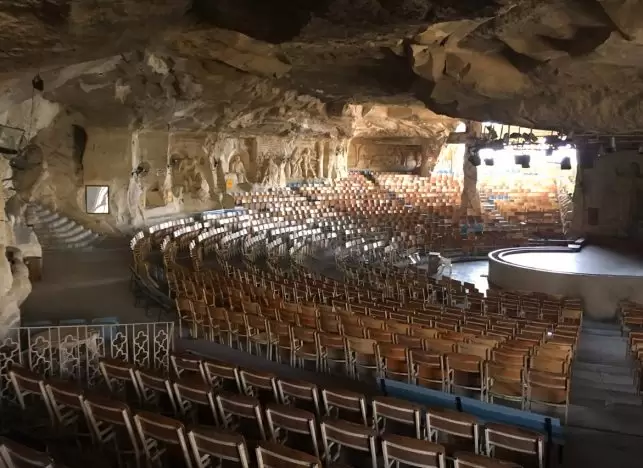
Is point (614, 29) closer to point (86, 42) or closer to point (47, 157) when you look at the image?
point (86, 42)

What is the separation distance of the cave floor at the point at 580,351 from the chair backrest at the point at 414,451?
2214 millimetres

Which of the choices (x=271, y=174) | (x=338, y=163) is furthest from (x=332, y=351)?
(x=338, y=163)

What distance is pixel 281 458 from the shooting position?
A: 423cm

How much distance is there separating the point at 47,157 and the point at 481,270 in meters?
A: 15.2

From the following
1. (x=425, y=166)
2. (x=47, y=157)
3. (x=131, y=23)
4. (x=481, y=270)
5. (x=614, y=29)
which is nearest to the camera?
(x=131, y=23)

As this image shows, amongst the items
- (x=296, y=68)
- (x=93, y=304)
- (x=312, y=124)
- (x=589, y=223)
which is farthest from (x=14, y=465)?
(x=312, y=124)

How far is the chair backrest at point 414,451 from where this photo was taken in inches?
175

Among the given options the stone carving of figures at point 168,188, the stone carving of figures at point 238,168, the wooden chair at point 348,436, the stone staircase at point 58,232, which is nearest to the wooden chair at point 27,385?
the wooden chair at point 348,436

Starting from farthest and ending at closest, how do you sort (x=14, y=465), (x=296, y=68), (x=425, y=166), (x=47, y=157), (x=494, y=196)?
1. (x=425, y=166)
2. (x=494, y=196)
3. (x=47, y=157)
4. (x=296, y=68)
5. (x=14, y=465)

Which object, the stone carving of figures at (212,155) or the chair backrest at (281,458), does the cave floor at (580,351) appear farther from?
the stone carving of figures at (212,155)

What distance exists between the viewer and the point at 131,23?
7.14 metres

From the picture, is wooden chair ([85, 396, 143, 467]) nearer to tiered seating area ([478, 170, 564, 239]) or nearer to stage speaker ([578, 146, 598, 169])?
stage speaker ([578, 146, 598, 169])

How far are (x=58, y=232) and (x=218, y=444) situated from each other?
51.7 feet

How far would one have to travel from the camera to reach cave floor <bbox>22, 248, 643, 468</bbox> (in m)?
6.39
